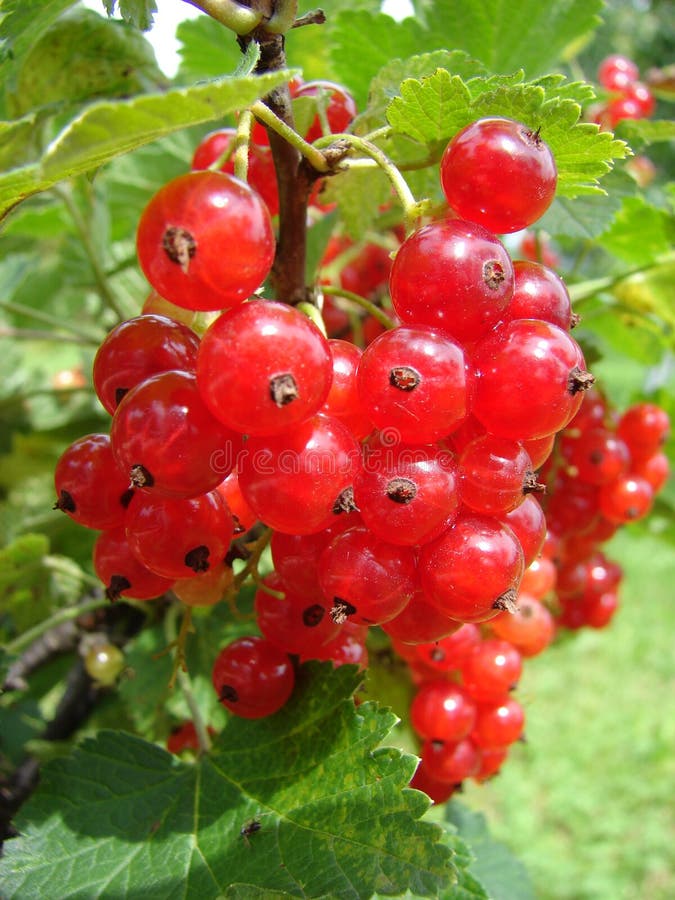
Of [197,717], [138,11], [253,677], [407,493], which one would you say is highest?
[138,11]

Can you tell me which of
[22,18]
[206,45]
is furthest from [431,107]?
[206,45]

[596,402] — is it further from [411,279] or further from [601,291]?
[411,279]

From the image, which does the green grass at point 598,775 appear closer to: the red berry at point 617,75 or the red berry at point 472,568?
the red berry at point 617,75

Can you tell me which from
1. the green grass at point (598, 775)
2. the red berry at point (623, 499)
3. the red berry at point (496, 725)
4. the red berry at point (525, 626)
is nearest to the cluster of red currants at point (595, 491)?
the red berry at point (623, 499)

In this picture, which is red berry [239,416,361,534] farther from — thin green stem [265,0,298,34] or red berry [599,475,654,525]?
red berry [599,475,654,525]

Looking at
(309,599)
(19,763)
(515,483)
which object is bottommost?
(19,763)

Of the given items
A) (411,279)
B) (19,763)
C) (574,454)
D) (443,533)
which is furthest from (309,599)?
(19,763)

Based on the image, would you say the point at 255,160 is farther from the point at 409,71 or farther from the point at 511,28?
the point at 511,28
